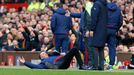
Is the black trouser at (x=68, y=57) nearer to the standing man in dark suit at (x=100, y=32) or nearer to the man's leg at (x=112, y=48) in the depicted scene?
the standing man in dark suit at (x=100, y=32)

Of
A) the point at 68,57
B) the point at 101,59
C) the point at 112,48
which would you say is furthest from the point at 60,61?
the point at 112,48

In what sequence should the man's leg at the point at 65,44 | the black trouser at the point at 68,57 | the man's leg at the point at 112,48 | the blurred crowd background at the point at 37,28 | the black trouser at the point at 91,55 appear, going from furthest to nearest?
the blurred crowd background at the point at 37,28, the man's leg at the point at 65,44, the man's leg at the point at 112,48, the black trouser at the point at 68,57, the black trouser at the point at 91,55

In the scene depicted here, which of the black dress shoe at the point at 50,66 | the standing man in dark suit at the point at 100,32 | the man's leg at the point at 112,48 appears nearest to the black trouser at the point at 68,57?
the black dress shoe at the point at 50,66

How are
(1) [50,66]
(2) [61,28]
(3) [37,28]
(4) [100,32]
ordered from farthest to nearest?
(3) [37,28], (2) [61,28], (1) [50,66], (4) [100,32]

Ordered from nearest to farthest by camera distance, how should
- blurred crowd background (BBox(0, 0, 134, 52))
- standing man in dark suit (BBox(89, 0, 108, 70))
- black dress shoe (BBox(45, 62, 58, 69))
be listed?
standing man in dark suit (BBox(89, 0, 108, 70)), black dress shoe (BBox(45, 62, 58, 69)), blurred crowd background (BBox(0, 0, 134, 52))

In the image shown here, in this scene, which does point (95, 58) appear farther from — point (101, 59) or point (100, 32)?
point (100, 32)

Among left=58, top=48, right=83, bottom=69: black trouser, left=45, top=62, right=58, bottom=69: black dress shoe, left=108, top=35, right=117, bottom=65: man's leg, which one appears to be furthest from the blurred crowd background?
left=45, top=62, right=58, bottom=69: black dress shoe

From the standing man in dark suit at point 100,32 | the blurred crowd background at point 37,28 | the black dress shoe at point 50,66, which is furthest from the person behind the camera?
the blurred crowd background at point 37,28

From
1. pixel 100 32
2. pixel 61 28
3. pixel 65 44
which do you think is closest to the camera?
pixel 100 32

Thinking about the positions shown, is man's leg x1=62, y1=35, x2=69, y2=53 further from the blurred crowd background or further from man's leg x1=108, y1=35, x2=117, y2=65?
man's leg x1=108, y1=35, x2=117, y2=65

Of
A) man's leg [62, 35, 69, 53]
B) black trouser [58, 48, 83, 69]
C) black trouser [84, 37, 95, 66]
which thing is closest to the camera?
black trouser [84, 37, 95, 66]

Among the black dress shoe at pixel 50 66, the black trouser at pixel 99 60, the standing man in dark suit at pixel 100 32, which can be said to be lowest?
the black dress shoe at pixel 50 66

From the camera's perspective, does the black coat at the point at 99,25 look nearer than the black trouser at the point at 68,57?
Yes

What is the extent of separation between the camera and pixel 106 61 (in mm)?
22188
